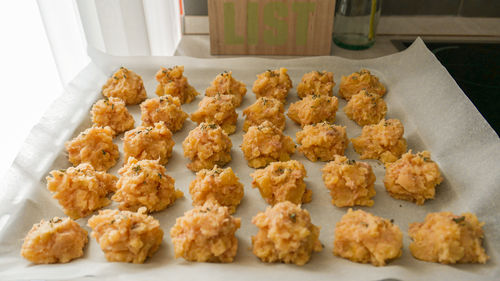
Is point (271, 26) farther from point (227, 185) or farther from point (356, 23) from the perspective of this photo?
point (227, 185)

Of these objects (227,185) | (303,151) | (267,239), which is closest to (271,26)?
(303,151)

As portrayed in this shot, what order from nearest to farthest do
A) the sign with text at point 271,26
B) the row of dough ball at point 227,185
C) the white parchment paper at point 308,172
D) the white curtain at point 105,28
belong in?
1. the white parchment paper at point 308,172
2. the row of dough ball at point 227,185
3. the white curtain at point 105,28
4. the sign with text at point 271,26

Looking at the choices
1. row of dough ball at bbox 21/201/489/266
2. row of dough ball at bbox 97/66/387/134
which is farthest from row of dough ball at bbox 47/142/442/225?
row of dough ball at bbox 97/66/387/134

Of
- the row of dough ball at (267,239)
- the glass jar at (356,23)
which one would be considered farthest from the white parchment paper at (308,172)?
the glass jar at (356,23)

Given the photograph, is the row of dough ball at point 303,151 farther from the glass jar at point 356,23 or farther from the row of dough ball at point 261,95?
the glass jar at point 356,23

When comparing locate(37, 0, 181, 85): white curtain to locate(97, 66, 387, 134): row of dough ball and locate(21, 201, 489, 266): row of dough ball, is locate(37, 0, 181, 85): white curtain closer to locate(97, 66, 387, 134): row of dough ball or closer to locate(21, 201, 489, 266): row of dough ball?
Result: locate(97, 66, 387, 134): row of dough ball

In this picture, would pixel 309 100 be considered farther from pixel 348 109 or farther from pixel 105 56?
pixel 105 56
